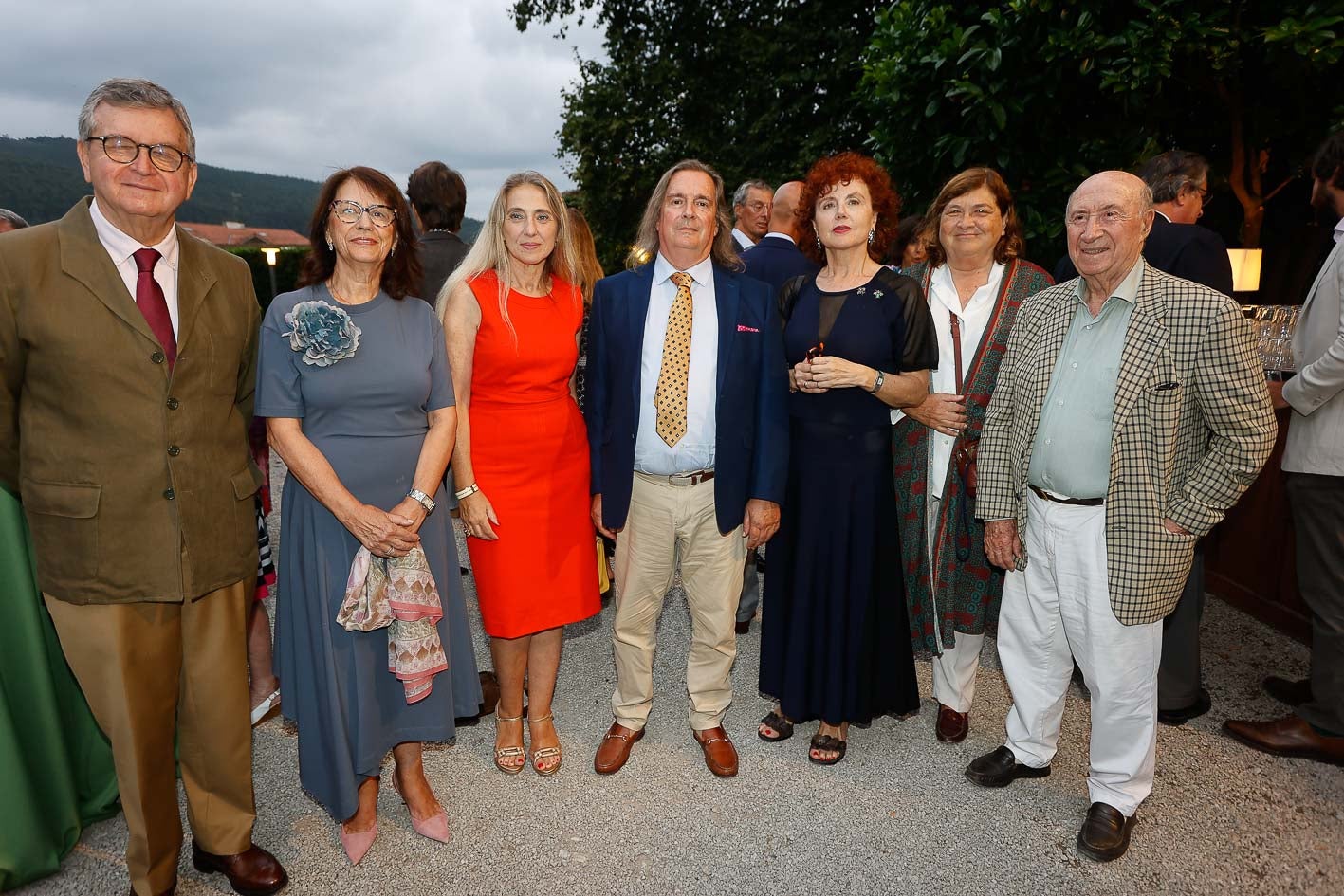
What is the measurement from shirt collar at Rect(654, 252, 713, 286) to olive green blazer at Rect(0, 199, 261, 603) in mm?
1542

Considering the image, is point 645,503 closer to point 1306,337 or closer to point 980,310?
point 980,310

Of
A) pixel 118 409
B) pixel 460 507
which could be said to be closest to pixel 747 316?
pixel 460 507

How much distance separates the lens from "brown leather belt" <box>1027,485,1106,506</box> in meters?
2.71

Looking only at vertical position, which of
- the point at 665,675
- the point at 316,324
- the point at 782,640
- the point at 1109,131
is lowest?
the point at 665,675

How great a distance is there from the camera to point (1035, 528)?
9.47ft

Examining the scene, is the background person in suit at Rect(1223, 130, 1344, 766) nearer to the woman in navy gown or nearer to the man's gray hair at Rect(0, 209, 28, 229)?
the woman in navy gown

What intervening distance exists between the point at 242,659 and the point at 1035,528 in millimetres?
2824

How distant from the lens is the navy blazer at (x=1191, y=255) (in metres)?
3.55

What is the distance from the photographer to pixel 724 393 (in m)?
2.97

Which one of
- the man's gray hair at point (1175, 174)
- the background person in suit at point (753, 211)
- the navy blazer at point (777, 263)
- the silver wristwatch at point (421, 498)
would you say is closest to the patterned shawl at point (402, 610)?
the silver wristwatch at point (421, 498)

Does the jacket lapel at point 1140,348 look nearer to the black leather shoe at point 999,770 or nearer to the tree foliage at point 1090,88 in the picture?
the black leather shoe at point 999,770

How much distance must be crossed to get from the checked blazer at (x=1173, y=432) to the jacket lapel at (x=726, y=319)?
1157mm

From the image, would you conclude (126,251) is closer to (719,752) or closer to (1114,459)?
(719,752)

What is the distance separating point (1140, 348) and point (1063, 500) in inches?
Result: 22.5
